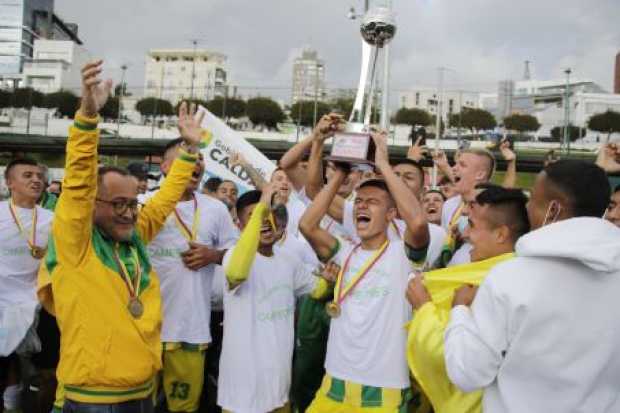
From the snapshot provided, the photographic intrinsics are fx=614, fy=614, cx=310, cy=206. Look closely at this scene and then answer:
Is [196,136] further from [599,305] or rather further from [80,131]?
[599,305]

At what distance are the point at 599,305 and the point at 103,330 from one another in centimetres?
230

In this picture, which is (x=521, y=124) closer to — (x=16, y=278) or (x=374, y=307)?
(x=16, y=278)

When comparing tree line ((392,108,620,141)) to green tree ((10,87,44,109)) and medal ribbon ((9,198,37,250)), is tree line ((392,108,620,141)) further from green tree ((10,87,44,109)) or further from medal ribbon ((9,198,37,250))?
medal ribbon ((9,198,37,250))

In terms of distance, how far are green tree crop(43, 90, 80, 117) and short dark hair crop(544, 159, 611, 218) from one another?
43.3 m

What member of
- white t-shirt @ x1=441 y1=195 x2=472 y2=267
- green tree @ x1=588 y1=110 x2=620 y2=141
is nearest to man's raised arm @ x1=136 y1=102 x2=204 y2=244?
white t-shirt @ x1=441 y1=195 x2=472 y2=267

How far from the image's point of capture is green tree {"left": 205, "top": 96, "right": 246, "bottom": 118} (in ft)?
125

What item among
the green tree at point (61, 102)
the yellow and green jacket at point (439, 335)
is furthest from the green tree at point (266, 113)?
the yellow and green jacket at point (439, 335)

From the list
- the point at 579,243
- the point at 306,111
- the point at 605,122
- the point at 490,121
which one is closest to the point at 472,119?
the point at 490,121

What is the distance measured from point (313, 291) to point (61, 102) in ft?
138

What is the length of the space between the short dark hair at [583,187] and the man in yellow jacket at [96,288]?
85.0 inches

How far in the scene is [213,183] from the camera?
8.01 meters

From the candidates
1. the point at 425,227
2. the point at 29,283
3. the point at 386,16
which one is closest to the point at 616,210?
the point at 425,227

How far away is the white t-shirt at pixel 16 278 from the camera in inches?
203

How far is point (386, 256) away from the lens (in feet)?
12.4
